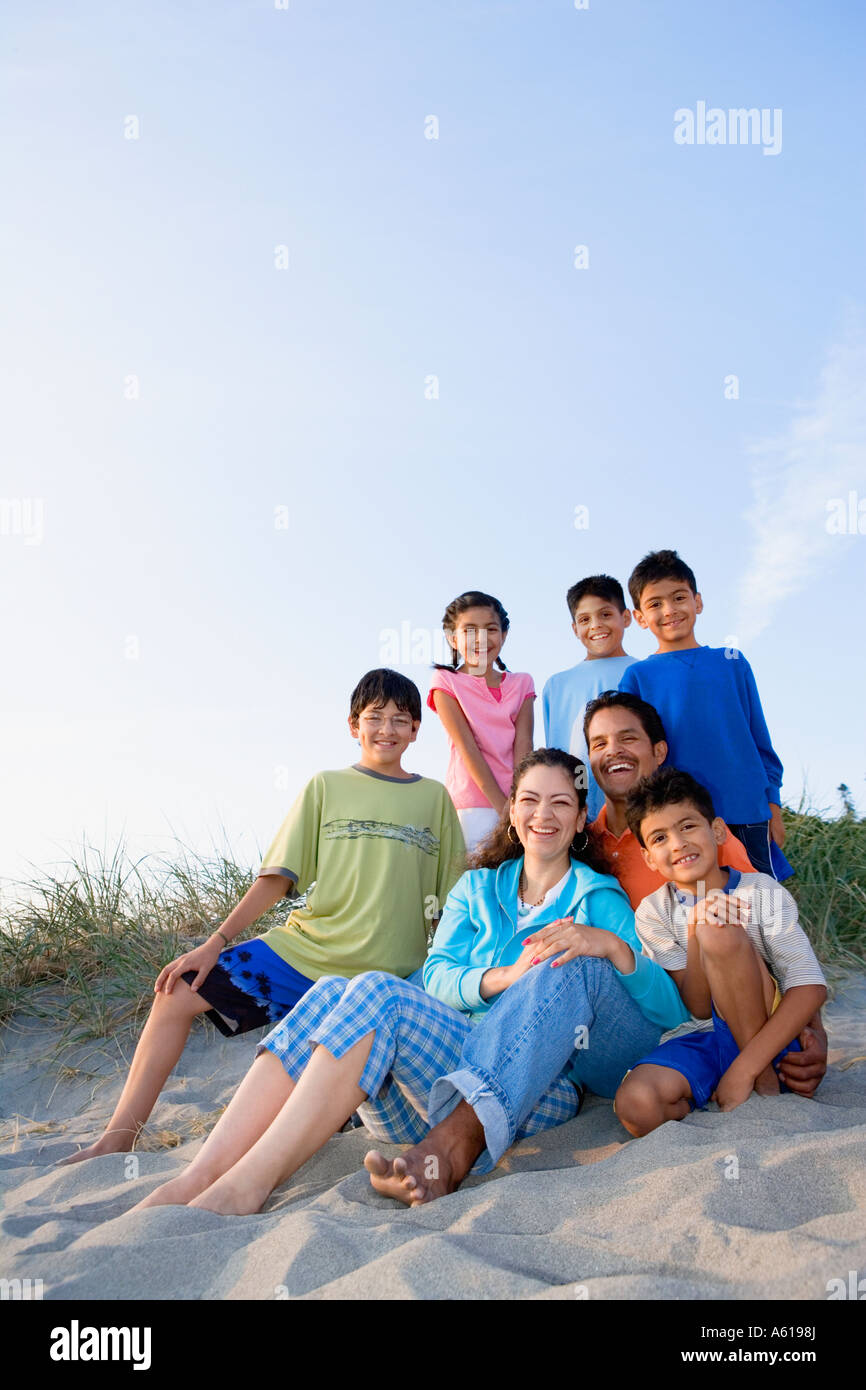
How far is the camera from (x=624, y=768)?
3463 millimetres

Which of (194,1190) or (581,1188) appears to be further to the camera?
(194,1190)

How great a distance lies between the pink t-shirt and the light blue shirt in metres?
0.18

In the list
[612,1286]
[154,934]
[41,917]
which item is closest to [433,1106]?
[612,1286]

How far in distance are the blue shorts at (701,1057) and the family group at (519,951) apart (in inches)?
0.4

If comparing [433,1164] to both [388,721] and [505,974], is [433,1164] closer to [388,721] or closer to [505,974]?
[505,974]

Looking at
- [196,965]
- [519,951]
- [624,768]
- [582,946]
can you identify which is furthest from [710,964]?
[196,965]

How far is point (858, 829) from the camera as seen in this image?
6.07 m

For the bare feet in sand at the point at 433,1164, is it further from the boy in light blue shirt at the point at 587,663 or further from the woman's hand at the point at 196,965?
the boy in light blue shirt at the point at 587,663

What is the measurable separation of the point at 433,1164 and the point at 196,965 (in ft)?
4.09

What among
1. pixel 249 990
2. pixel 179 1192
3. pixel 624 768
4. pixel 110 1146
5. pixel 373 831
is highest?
pixel 624 768

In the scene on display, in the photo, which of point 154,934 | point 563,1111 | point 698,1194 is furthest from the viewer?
point 154,934

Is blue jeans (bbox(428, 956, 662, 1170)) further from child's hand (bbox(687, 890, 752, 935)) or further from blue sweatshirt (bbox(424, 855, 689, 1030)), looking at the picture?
child's hand (bbox(687, 890, 752, 935))
